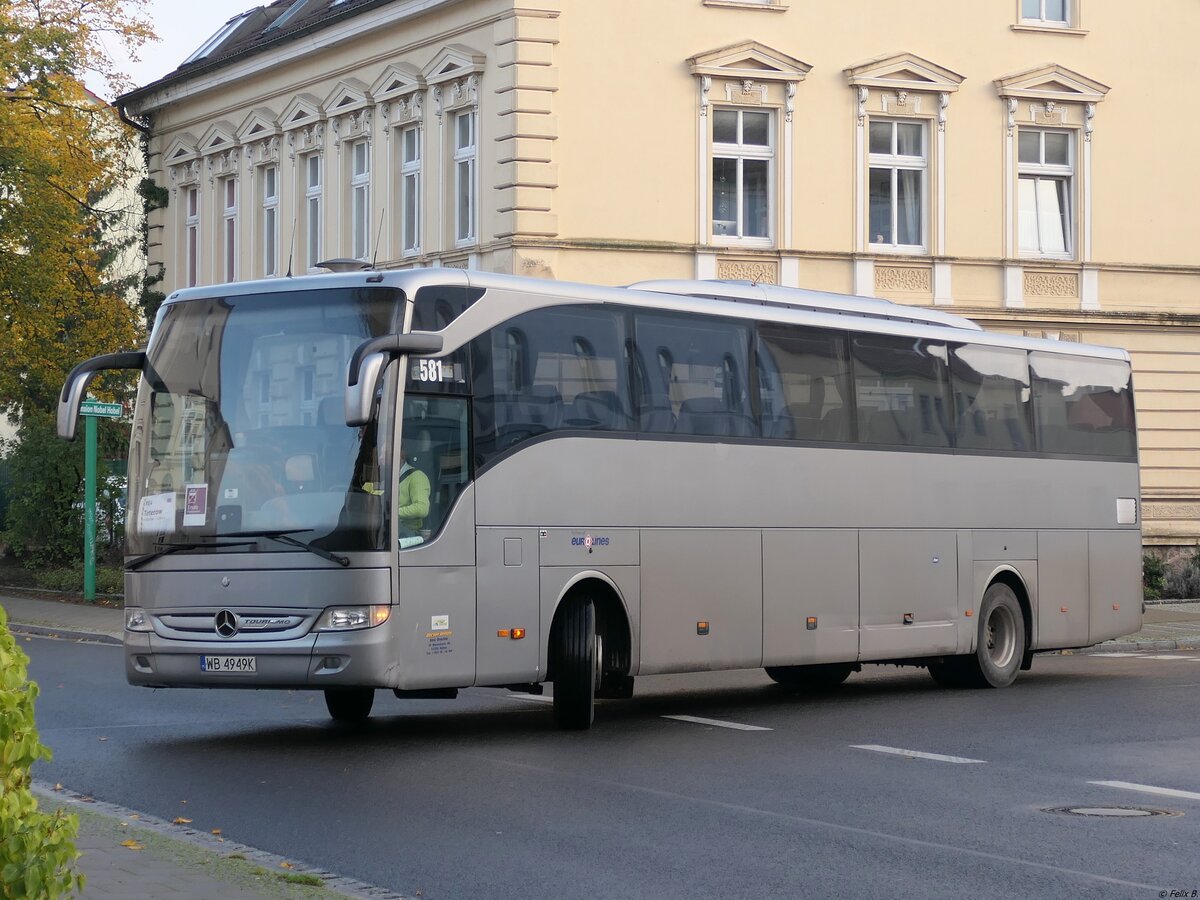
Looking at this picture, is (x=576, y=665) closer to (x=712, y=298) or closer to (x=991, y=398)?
(x=712, y=298)

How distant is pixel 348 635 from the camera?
41.2 ft

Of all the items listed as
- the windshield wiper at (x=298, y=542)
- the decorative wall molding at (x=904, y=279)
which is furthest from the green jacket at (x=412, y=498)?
the decorative wall molding at (x=904, y=279)

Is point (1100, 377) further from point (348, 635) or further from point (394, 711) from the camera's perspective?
point (348, 635)

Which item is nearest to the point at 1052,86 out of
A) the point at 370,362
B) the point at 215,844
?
the point at 370,362

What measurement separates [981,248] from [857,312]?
49.3ft

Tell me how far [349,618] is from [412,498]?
95cm

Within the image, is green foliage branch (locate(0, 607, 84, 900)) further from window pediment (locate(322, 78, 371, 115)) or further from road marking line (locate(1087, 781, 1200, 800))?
window pediment (locate(322, 78, 371, 115))

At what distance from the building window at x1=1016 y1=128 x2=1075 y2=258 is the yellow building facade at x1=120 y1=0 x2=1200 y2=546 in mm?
40

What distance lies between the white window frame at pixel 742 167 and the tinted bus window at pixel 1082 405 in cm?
1052

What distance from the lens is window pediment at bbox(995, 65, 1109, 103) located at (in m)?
32.4

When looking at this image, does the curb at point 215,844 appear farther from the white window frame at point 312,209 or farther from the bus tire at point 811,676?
the white window frame at point 312,209

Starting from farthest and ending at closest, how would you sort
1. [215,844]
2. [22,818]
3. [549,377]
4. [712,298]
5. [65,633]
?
[65,633] → [712,298] → [549,377] → [215,844] → [22,818]

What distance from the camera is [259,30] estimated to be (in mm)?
41594

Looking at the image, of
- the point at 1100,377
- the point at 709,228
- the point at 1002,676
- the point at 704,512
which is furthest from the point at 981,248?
the point at 704,512
